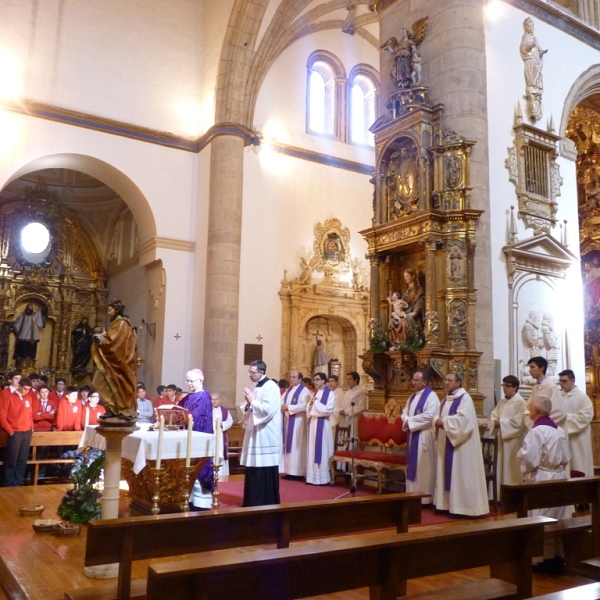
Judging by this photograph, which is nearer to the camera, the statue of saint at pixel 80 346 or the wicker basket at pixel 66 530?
the wicker basket at pixel 66 530

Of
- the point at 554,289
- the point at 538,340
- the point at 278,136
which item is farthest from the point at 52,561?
the point at 278,136

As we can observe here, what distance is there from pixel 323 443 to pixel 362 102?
1173 centimetres

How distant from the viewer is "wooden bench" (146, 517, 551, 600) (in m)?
2.77

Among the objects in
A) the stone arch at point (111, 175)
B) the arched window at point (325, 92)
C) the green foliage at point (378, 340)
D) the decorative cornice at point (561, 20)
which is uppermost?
the arched window at point (325, 92)

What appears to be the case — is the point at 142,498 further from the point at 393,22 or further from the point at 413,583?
the point at 393,22

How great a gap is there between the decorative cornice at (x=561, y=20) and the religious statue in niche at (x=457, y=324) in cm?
518

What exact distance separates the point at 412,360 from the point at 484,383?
40.9 inches

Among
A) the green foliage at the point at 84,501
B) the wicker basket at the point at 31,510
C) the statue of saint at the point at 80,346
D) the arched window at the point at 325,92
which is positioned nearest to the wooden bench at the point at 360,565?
the green foliage at the point at 84,501

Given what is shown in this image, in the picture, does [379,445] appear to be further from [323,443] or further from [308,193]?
[308,193]

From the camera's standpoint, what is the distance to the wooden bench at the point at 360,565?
9.09ft

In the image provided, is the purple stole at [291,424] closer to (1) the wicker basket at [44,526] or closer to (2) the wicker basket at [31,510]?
(2) the wicker basket at [31,510]

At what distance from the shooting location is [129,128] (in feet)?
47.5

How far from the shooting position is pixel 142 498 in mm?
7512

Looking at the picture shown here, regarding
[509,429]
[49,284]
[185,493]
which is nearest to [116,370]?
[185,493]
